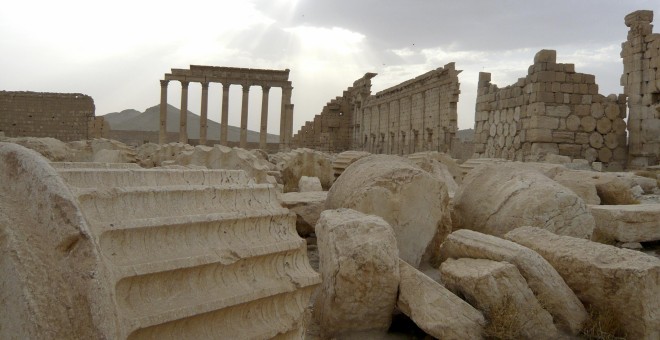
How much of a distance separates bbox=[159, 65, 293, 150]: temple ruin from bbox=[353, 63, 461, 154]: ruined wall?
535 centimetres

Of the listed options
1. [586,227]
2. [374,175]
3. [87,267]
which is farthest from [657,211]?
[87,267]

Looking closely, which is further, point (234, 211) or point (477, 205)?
point (477, 205)

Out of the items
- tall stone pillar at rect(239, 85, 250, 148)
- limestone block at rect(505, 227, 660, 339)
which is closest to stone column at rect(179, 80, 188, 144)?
tall stone pillar at rect(239, 85, 250, 148)

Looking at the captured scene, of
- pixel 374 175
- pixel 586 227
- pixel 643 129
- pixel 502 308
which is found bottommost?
pixel 502 308

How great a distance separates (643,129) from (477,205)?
443 inches

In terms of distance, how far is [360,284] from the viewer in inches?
124

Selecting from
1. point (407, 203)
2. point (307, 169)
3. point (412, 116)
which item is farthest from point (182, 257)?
point (412, 116)

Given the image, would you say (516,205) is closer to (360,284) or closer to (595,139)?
(360,284)

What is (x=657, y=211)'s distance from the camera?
520cm

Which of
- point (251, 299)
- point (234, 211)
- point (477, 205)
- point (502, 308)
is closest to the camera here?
point (251, 299)

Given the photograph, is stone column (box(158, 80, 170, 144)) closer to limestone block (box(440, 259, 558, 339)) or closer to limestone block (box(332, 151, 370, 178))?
limestone block (box(332, 151, 370, 178))

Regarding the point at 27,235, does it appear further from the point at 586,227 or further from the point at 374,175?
the point at 586,227

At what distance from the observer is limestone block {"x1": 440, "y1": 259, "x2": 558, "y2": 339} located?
2.92 metres

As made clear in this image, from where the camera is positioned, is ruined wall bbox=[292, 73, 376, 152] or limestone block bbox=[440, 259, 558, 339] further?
ruined wall bbox=[292, 73, 376, 152]
